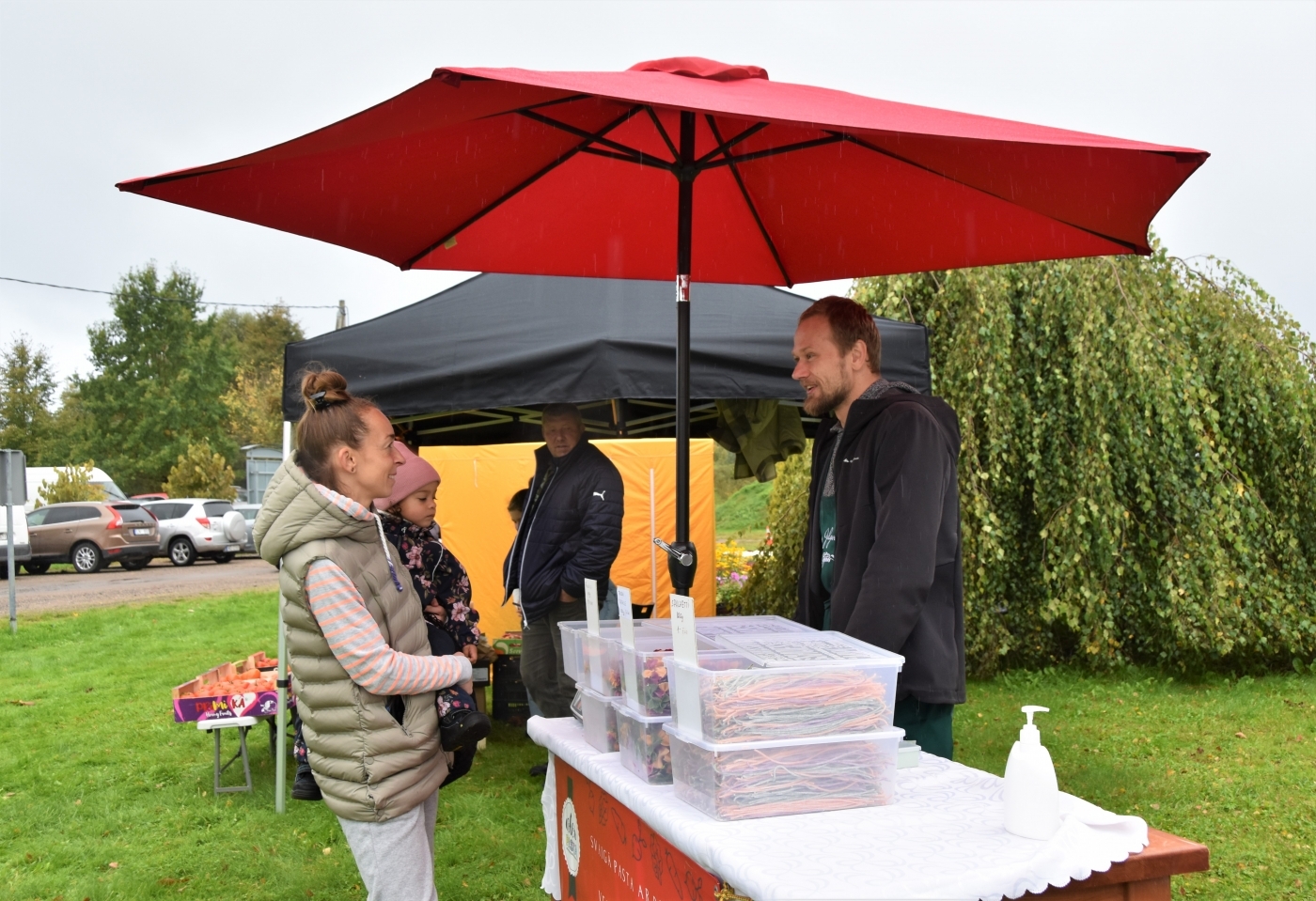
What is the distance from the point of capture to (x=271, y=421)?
161 ft

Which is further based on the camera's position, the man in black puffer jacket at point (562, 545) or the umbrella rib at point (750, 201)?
the man in black puffer jacket at point (562, 545)

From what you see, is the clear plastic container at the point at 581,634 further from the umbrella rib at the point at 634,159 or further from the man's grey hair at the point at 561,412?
the man's grey hair at the point at 561,412

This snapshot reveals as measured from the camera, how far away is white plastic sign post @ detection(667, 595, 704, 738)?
5.87ft

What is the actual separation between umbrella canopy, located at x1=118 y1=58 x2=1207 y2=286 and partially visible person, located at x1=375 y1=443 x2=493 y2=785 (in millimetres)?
787

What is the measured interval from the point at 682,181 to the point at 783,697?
156 cm

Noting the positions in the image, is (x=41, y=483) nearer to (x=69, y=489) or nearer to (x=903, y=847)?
(x=69, y=489)

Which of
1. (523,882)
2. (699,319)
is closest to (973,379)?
(699,319)

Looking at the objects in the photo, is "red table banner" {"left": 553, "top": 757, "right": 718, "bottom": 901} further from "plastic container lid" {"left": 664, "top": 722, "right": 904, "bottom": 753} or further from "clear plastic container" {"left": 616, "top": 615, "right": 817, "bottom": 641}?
"clear plastic container" {"left": 616, "top": 615, "right": 817, "bottom": 641}

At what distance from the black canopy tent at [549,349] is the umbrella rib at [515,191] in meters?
0.45

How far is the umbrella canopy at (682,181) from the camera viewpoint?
1983 mm

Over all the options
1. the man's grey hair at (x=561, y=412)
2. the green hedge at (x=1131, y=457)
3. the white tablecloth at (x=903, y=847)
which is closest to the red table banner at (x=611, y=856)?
the white tablecloth at (x=903, y=847)

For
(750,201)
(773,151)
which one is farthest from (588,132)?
(750,201)

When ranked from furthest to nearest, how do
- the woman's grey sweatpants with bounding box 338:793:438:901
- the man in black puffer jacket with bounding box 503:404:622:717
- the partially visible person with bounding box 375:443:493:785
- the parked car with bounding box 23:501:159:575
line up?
1. the parked car with bounding box 23:501:159:575
2. the man in black puffer jacket with bounding box 503:404:622:717
3. the partially visible person with bounding box 375:443:493:785
4. the woman's grey sweatpants with bounding box 338:793:438:901

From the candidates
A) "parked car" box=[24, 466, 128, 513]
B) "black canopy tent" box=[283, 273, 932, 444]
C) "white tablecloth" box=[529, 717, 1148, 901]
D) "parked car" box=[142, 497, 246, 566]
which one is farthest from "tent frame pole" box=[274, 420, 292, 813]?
"parked car" box=[24, 466, 128, 513]
